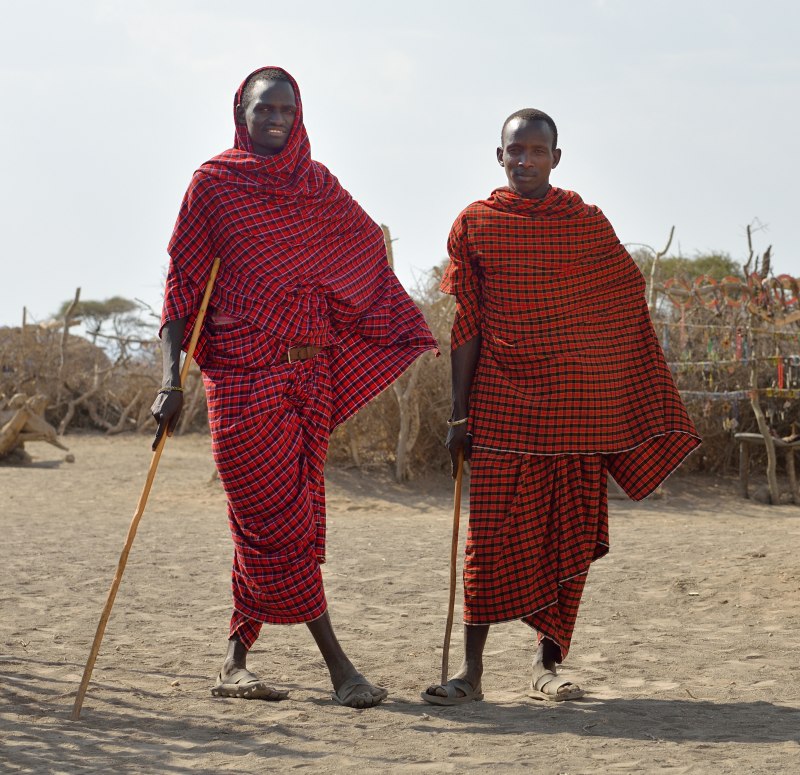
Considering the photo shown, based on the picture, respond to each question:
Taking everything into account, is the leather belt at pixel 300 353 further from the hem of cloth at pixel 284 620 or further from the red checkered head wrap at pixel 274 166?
the hem of cloth at pixel 284 620

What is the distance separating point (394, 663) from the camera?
4.29 metres

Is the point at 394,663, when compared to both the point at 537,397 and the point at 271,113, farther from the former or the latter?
the point at 271,113

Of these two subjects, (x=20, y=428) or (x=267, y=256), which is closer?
(x=267, y=256)

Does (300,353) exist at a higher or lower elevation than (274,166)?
lower

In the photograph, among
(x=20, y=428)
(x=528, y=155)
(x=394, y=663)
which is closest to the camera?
(x=528, y=155)

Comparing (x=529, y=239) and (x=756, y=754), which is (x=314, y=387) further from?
(x=756, y=754)

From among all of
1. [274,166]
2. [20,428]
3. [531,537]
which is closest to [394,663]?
[531,537]

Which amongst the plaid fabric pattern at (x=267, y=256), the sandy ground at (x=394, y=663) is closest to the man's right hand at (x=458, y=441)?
the plaid fabric pattern at (x=267, y=256)

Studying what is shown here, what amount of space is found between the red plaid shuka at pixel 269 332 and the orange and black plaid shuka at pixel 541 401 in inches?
18.4

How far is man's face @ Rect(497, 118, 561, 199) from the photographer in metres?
3.84

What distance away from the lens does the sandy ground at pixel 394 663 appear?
3.11m

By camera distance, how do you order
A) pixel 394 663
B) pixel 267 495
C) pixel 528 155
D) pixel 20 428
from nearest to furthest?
pixel 267 495 < pixel 528 155 < pixel 394 663 < pixel 20 428

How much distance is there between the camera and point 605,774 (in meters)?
2.89

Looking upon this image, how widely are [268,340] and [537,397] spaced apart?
0.92 m
